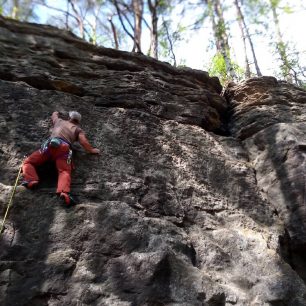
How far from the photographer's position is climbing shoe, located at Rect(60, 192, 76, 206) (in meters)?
5.04

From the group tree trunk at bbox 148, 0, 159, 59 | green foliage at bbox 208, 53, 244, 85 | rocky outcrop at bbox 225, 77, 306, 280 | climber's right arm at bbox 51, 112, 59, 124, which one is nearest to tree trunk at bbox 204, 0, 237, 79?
green foliage at bbox 208, 53, 244, 85

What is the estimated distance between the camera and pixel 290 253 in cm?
602

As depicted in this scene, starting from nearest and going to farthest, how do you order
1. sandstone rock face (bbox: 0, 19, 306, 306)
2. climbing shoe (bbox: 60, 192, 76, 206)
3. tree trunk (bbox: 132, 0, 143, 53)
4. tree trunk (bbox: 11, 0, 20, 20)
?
sandstone rock face (bbox: 0, 19, 306, 306) < climbing shoe (bbox: 60, 192, 76, 206) < tree trunk (bbox: 132, 0, 143, 53) < tree trunk (bbox: 11, 0, 20, 20)

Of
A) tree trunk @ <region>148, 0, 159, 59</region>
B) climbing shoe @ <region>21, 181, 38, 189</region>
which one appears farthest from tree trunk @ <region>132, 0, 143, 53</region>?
climbing shoe @ <region>21, 181, 38, 189</region>

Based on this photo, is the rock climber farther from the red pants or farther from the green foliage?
the green foliage

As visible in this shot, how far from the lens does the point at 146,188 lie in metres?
5.90

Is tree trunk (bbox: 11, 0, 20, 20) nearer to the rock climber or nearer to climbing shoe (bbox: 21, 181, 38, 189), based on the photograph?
the rock climber

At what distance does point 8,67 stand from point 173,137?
3251 mm

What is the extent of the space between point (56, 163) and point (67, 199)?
0.67 m

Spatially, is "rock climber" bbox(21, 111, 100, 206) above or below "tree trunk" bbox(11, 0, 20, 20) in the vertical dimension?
below

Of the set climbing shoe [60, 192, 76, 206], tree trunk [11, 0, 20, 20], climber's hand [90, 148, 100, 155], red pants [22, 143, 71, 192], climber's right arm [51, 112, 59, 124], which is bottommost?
climbing shoe [60, 192, 76, 206]

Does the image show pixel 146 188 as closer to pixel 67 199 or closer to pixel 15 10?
pixel 67 199

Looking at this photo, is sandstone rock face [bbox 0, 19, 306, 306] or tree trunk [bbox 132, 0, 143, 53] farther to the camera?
tree trunk [bbox 132, 0, 143, 53]

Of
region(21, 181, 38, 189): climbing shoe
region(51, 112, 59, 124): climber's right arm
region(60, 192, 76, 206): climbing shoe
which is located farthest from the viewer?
region(51, 112, 59, 124): climber's right arm
